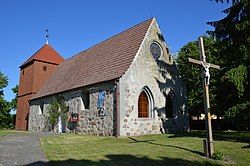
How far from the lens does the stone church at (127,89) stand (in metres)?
17.6

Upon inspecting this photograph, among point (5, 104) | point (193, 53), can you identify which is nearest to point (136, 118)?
point (193, 53)

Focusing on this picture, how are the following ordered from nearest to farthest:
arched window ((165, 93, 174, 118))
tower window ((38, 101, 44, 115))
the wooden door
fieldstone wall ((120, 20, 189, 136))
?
fieldstone wall ((120, 20, 189, 136)), the wooden door, arched window ((165, 93, 174, 118)), tower window ((38, 101, 44, 115))

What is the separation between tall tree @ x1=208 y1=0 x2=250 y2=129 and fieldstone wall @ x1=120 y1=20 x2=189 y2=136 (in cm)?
551

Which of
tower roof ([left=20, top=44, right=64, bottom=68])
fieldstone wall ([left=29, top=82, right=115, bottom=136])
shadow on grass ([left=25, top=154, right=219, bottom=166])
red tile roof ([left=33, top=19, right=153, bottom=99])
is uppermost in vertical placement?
tower roof ([left=20, top=44, right=64, bottom=68])

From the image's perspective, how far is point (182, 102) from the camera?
70.0ft

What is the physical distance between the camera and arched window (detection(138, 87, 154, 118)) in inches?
738

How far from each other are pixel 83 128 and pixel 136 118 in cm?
457

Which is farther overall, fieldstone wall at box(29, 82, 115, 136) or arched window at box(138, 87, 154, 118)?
arched window at box(138, 87, 154, 118)

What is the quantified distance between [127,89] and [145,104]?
224cm

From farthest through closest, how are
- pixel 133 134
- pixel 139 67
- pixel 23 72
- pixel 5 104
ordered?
pixel 5 104 < pixel 23 72 < pixel 139 67 < pixel 133 134

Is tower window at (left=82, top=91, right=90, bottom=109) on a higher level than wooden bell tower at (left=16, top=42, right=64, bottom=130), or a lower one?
lower

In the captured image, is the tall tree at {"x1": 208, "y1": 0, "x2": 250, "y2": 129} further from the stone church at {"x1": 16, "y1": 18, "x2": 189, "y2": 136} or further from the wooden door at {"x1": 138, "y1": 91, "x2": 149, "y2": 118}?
the wooden door at {"x1": 138, "y1": 91, "x2": 149, "y2": 118}

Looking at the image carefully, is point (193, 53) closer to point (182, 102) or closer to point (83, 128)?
point (182, 102)

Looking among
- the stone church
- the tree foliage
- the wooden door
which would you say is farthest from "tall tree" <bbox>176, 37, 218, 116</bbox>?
the tree foliage
